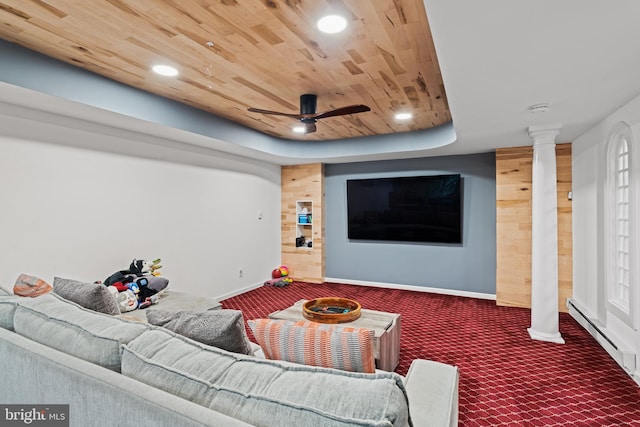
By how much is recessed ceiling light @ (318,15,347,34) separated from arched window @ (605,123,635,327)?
8.58ft

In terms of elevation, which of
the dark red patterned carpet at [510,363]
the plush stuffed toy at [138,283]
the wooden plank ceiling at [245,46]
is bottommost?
the dark red patterned carpet at [510,363]

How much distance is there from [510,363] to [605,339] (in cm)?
98

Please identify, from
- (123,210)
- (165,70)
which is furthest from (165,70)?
(123,210)

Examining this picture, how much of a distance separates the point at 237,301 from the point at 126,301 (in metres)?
2.06

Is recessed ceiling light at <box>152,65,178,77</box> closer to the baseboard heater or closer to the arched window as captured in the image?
the arched window

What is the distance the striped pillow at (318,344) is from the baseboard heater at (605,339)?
2765mm

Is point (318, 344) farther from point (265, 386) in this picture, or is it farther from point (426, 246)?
point (426, 246)

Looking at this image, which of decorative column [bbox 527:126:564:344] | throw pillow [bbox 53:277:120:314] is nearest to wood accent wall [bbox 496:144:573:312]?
decorative column [bbox 527:126:564:344]

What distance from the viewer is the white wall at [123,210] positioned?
285 cm

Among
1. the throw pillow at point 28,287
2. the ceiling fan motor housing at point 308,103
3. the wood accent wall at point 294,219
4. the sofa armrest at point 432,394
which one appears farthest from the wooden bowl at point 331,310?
the wood accent wall at point 294,219

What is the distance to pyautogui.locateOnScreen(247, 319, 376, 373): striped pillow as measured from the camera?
3.88ft

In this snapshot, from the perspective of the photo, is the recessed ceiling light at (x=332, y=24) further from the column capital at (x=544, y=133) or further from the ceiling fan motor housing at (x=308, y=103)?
the column capital at (x=544, y=133)

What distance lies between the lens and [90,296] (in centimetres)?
181

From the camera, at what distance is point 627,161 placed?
299 centimetres
